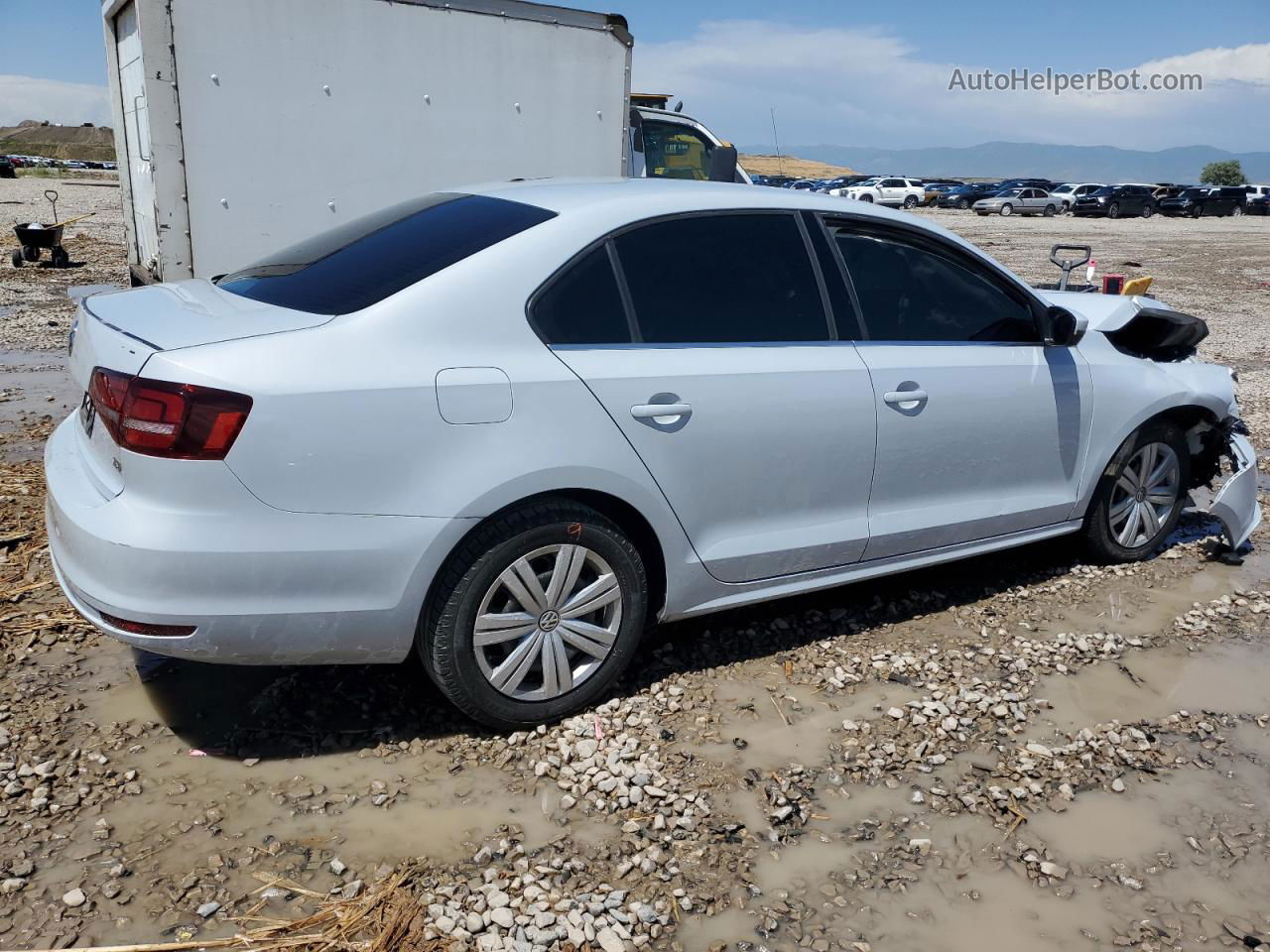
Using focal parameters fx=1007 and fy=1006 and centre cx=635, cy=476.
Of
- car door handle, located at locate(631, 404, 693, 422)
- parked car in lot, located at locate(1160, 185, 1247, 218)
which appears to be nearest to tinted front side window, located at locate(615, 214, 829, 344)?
car door handle, located at locate(631, 404, 693, 422)

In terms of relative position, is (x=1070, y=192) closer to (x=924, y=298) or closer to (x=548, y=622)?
(x=924, y=298)

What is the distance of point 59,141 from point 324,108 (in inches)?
5338

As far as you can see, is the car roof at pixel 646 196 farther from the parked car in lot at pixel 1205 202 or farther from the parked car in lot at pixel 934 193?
the parked car in lot at pixel 934 193

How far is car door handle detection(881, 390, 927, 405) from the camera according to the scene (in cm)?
389

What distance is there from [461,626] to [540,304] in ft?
3.46

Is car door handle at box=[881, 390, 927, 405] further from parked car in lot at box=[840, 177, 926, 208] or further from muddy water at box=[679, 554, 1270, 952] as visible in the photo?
parked car in lot at box=[840, 177, 926, 208]

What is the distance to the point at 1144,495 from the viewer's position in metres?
5.05

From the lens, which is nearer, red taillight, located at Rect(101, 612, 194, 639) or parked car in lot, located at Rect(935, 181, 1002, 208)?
red taillight, located at Rect(101, 612, 194, 639)

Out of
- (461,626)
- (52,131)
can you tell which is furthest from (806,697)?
(52,131)

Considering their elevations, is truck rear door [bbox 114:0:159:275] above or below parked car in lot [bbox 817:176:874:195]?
below

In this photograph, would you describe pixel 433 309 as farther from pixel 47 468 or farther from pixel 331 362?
pixel 47 468

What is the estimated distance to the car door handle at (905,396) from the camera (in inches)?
153

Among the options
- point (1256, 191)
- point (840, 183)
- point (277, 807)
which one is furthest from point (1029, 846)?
point (1256, 191)

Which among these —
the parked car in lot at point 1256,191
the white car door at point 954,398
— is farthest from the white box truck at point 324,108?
the parked car in lot at point 1256,191
